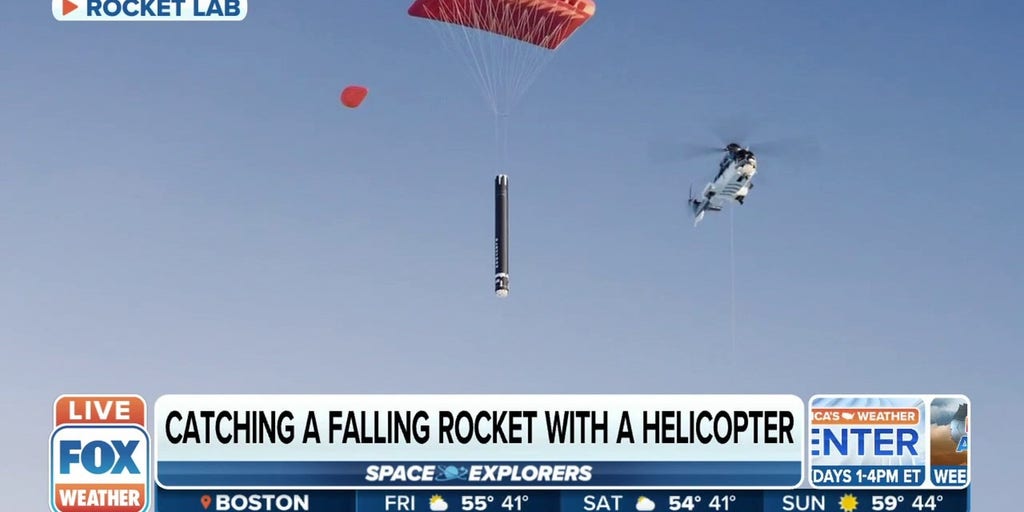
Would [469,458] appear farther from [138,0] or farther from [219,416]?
[138,0]

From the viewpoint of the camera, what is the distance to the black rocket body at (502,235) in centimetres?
7000

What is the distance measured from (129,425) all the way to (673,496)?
14679 mm

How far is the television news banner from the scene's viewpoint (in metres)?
49.1

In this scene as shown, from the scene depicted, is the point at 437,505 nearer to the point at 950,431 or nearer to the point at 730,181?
the point at 950,431

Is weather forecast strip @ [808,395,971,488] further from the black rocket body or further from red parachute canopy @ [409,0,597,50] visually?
red parachute canopy @ [409,0,597,50]

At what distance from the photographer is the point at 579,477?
49375mm

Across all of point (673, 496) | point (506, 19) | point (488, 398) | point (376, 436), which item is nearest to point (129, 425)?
point (376, 436)

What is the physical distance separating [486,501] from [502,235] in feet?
73.8

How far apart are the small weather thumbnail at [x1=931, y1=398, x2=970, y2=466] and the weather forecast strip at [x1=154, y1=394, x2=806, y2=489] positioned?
373cm

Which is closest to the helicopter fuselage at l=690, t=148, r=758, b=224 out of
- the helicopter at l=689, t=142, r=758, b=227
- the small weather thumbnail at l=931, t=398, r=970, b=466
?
the helicopter at l=689, t=142, r=758, b=227

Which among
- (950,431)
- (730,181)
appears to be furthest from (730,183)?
(950,431)

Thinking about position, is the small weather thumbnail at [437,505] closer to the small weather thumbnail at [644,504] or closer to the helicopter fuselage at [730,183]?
the small weather thumbnail at [644,504]

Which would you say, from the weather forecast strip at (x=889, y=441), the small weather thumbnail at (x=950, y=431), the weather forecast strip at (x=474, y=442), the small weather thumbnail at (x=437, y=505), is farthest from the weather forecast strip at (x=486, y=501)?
the small weather thumbnail at (x=950, y=431)

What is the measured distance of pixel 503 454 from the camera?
4962cm
